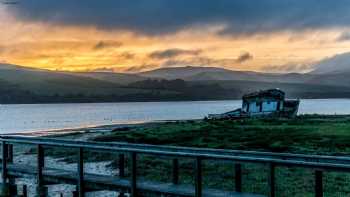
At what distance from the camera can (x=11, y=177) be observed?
679 inches

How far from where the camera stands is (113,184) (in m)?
14.0

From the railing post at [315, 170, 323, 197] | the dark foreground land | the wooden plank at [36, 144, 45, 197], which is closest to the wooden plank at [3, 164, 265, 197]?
the wooden plank at [36, 144, 45, 197]

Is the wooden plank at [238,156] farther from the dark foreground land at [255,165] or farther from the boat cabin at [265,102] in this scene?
the boat cabin at [265,102]

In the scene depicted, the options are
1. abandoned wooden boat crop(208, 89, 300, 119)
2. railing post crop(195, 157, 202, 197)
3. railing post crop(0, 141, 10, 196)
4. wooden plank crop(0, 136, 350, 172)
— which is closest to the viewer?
wooden plank crop(0, 136, 350, 172)

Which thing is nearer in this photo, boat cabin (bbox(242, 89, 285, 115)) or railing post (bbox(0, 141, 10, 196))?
railing post (bbox(0, 141, 10, 196))

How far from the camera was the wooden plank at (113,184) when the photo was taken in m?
12.3

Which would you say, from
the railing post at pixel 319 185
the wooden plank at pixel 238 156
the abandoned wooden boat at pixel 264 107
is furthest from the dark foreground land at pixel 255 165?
the abandoned wooden boat at pixel 264 107

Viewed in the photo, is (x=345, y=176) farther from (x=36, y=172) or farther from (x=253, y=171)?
(x=36, y=172)

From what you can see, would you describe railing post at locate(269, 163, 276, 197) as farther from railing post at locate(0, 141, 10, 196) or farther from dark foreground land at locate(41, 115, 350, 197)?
railing post at locate(0, 141, 10, 196)

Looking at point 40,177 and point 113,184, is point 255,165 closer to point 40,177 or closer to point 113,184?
point 40,177

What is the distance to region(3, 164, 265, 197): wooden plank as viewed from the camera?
1234 centimetres

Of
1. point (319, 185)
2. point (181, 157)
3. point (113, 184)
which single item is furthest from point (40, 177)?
point (319, 185)

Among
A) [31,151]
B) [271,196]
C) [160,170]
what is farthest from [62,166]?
[271,196]

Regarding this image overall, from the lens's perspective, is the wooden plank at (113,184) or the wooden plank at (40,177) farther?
the wooden plank at (40,177)
